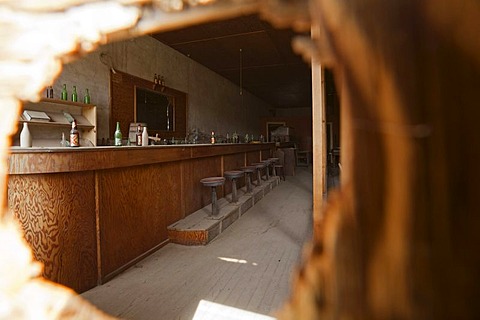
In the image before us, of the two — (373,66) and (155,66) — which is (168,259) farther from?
(155,66)

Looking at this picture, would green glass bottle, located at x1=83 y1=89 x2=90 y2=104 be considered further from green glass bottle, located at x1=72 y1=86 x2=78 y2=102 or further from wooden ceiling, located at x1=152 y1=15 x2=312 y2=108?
wooden ceiling, located at x1=152 y1=15 x2=312 y2=108

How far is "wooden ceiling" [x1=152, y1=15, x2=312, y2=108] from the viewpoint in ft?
19.6

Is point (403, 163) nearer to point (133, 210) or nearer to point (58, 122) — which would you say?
point (133, 210)

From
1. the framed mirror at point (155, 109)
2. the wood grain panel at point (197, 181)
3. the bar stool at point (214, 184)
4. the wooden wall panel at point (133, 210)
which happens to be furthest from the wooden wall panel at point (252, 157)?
the wooden wall panel at point (133, 210)

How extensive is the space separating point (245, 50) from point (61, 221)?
6.24m

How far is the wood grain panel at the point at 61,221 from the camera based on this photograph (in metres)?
2.12

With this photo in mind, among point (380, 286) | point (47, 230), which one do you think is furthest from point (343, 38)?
point (47, 230)

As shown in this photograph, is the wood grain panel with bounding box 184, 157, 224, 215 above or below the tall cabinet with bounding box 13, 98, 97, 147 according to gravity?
below

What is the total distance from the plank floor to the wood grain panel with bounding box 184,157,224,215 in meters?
0.66

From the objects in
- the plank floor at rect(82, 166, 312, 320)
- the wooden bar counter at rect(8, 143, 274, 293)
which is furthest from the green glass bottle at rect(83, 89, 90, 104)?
the plank floor at rect(82, 166, 312, 320)

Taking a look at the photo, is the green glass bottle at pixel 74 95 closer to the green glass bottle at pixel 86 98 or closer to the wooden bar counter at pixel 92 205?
the green glass bottle at pixel 86 98

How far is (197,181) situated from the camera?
174 inches

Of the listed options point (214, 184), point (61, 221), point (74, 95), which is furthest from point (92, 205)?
point (74, 95)

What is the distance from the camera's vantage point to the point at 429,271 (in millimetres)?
540
